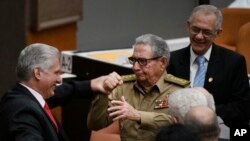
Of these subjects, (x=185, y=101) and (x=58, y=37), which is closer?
(x=185, y=101)

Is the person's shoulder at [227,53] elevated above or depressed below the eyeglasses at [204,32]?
below

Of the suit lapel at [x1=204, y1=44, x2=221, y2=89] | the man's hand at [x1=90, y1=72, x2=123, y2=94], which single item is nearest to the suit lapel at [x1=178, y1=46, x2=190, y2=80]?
the suit lapel at [x1=204, y1=44, x2=221, y2=89]

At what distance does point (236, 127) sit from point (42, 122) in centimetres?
158

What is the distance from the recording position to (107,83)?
4.76 meters

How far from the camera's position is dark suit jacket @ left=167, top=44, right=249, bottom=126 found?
5.46 m

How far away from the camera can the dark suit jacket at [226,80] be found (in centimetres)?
546

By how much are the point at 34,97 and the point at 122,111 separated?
0.48 m

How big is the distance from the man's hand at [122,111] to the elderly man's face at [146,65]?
38 centimetres

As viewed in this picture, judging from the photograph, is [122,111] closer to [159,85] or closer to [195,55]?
[159,85]

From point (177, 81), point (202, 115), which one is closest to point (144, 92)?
point (177, 81)

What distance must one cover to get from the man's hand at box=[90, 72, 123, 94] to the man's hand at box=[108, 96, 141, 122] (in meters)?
0.15

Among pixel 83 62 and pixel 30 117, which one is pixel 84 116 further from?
pixel 30 117

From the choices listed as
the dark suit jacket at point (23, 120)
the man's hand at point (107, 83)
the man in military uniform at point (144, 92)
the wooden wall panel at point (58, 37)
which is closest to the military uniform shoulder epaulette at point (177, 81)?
the man in military uniform at point (144, 92)

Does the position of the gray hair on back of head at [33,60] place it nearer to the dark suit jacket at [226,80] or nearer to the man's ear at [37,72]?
the man's ear at [37,72]
